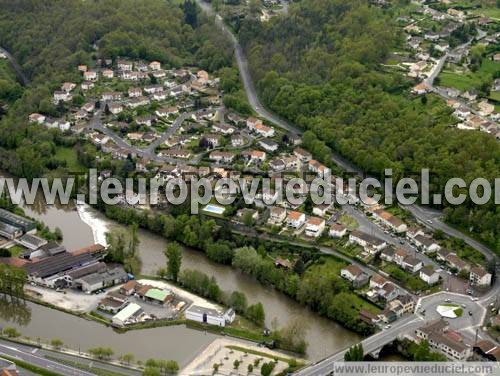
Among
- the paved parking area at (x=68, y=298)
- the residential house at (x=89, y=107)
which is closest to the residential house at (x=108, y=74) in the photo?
the residential house at (x=89, y=107)

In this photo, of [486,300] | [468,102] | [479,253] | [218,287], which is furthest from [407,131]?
[218,287]

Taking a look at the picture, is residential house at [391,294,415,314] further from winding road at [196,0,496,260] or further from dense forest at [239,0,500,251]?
Result: dense forest at [239,0,500,251]

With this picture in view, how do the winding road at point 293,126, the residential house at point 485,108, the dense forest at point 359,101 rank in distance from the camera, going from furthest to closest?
1. the residential house at point 485,108
2. the dense forest at point 359,101
3. the winding road at point 293,126

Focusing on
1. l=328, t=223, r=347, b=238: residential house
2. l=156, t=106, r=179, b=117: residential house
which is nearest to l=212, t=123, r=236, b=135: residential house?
l=156, t=106, r=179, b=117: residential house

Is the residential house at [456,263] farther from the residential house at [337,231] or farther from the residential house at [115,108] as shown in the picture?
the residential house at [115,108]

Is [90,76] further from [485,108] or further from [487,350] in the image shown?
[487,350]

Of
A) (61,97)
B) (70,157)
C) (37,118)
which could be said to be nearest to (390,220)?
(70,157)

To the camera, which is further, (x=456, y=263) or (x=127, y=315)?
(x=456, y=263)
